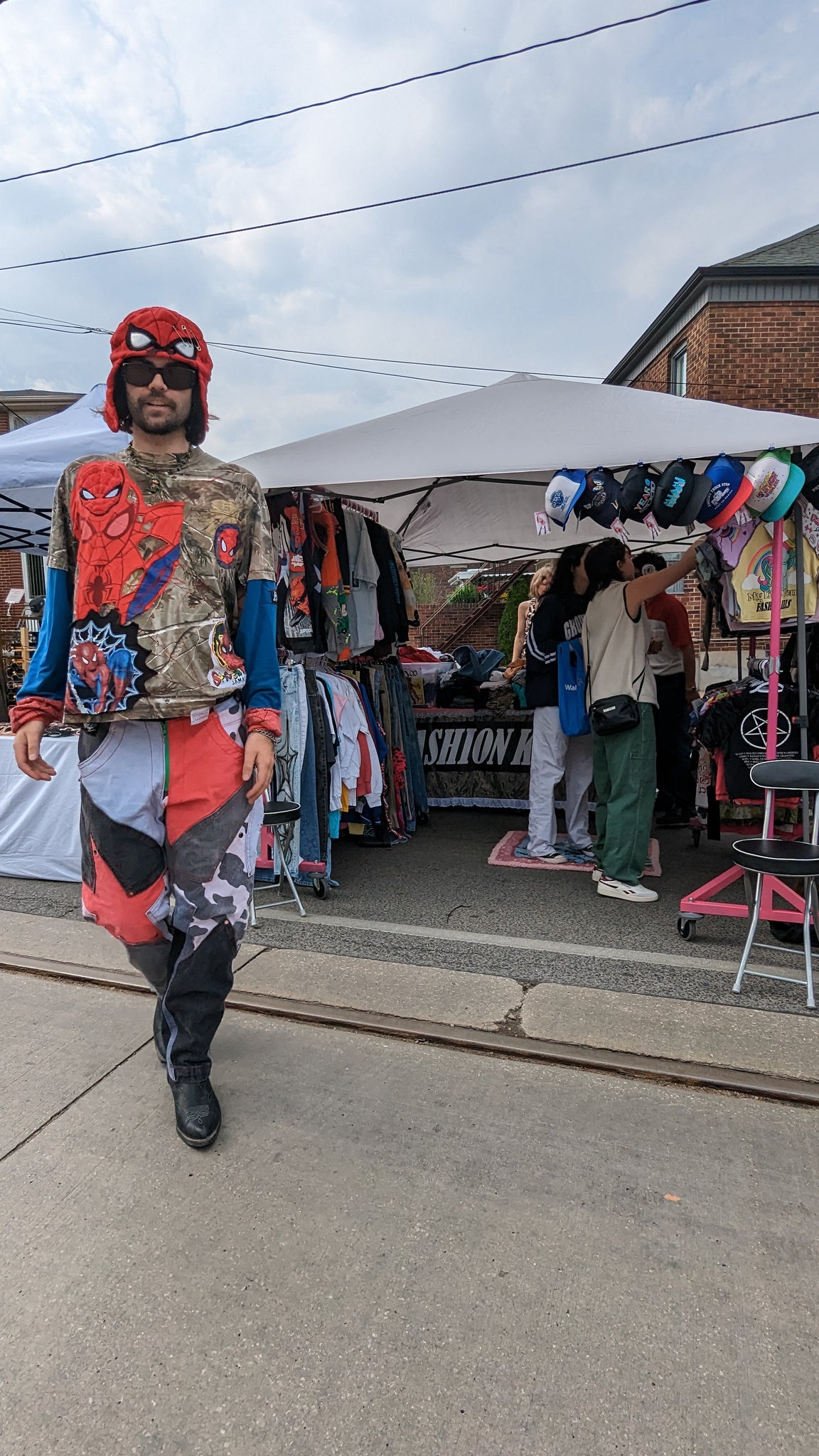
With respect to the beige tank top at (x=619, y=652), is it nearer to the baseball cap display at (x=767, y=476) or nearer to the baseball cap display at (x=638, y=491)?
the baseball cap display at (x=638, y=491)

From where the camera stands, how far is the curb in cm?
239

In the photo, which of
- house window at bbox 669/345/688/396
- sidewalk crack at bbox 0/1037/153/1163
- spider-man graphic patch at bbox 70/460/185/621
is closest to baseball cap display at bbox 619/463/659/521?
spider-man graphic patch at bbox 70/460/185/621

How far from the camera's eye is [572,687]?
4805 millimetres

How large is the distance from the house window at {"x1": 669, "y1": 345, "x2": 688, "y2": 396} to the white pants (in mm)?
11742

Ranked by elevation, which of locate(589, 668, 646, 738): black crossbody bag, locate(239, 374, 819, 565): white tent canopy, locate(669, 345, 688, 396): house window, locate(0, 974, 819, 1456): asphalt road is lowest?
locate(0, 974, 819, 1456): asphalt road

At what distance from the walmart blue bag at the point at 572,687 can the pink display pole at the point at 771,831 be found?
4.19 feet

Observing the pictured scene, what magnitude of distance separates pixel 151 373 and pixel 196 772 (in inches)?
40.3

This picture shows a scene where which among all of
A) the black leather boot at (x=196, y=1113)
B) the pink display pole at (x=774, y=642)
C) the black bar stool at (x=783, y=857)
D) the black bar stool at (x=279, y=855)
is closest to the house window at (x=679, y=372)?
the pink display pole at (x=774, y=642)

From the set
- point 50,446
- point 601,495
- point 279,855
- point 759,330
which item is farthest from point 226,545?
point 759,330

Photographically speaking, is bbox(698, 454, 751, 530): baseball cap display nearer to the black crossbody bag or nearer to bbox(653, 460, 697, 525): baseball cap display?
bbox(653, 460, 697, 525): baseball cap display

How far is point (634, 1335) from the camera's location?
1.55 m

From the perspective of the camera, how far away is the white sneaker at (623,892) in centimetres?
420

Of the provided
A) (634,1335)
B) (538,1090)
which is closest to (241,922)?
(538,1090)

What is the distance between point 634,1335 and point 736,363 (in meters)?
14.6
